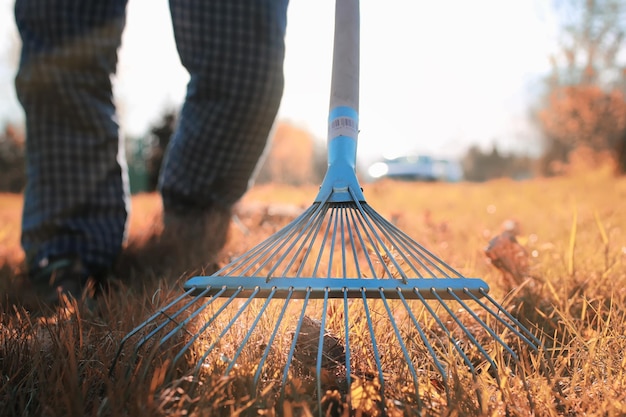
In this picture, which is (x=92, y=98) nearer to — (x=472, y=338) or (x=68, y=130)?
(x=68, y=130)

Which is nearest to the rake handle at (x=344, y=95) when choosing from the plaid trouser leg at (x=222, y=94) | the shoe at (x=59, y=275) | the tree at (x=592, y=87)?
the plaid trouser leg at (x=222, y=94)

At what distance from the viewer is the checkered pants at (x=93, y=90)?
1606 millimetres

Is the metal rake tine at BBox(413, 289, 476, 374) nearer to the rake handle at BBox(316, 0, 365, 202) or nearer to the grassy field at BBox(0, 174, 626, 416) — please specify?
the grassy field at BBox(0, 174, 626, 416)

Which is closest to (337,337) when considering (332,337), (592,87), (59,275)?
(332,337)

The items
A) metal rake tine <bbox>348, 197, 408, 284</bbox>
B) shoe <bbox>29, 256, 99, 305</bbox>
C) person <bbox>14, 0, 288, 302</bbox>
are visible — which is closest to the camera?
metal rake tine <bbox>348, 197, 408, 284</bbox>

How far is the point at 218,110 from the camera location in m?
1.80

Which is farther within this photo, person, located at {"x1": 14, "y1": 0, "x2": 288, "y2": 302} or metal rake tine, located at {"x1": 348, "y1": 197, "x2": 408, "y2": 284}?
person, located at {"x1": 14, "y1": 0, "x2": 288, "y2": 302}

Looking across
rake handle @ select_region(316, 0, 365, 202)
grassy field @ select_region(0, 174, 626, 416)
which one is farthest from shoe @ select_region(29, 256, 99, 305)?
rake handle @ select_region(316, 0, 365, 202)

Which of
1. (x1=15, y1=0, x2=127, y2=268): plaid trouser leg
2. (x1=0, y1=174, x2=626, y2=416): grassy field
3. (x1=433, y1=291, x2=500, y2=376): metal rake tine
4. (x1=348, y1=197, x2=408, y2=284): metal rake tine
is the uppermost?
(x1=15, y1=0, x2=127, y2=268): plaid trouser leg

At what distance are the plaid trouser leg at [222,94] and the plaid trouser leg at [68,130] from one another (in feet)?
0.92

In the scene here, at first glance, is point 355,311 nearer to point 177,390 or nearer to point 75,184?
point 177,390

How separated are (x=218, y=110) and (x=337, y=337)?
109 cm

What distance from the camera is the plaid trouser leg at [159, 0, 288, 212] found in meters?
1.67

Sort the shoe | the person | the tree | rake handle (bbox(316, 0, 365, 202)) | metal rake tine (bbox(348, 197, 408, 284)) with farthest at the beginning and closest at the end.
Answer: the tree → the person → the shoe → rake handle (bbox(316, 0, 365, 202)) → metal rake tine (bbox(348, 197, 408, 284))
